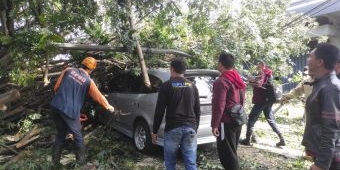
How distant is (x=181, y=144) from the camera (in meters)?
4.77

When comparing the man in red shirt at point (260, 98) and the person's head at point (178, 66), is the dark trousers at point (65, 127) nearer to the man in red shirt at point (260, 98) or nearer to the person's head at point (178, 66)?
the person's head at point (178, 66)

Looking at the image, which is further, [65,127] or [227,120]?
[65,127]

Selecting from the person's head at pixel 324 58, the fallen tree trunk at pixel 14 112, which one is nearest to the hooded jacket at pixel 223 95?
the person's head at pixel 324 58

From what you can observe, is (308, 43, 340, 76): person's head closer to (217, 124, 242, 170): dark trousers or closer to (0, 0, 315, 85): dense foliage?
(217, 124, 242, 170): dark trousers

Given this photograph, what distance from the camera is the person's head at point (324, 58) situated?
9.74ft

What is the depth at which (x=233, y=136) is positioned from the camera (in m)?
4.84

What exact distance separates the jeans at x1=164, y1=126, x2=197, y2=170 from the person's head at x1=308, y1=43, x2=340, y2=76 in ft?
6.76

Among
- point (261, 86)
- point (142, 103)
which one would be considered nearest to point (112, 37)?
point (142, 103)

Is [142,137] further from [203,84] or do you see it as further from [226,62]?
[226,62]

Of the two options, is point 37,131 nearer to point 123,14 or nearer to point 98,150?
point 98,150

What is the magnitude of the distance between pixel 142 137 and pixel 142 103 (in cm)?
70

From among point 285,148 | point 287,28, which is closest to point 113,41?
point 285,148

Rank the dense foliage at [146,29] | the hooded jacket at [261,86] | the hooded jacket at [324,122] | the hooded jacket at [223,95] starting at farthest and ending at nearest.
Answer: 1. the hooded jacket at [261,86]
2. the dense foliage at [146,29]
3. the hooded jacket at [223,95]
4. the hooded jacket at [324,122]

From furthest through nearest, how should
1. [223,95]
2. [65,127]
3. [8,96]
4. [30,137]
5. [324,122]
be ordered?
1. [30,137]
2. [8,96]
3. [65,127]
4. [223,95]
5. [324,122]
